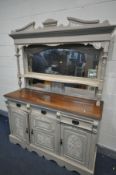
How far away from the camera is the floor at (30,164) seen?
166cm

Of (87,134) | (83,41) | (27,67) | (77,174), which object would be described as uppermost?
(83,41)

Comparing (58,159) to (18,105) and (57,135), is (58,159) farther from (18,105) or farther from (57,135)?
(18,105)

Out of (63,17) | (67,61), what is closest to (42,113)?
(67,61)

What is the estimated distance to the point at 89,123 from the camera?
4.50 feet

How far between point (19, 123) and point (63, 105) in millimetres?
833

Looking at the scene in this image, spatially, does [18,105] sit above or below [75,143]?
above

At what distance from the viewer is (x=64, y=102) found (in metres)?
1.64

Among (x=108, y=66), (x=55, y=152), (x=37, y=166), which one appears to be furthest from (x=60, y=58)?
(x=37, y=166)

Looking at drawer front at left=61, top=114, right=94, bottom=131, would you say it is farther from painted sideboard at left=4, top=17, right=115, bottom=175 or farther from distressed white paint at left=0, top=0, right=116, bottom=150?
distressed white paint at left=0, top=0, right=116, bottom=150

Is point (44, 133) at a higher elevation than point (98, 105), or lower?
lower

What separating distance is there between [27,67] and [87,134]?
4.66 ft

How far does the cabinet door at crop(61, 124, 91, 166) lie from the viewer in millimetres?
1455

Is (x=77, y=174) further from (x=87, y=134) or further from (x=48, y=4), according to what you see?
(x=48, y=4)

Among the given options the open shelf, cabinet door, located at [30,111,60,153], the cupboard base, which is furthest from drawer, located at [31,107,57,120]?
the cupboard base
